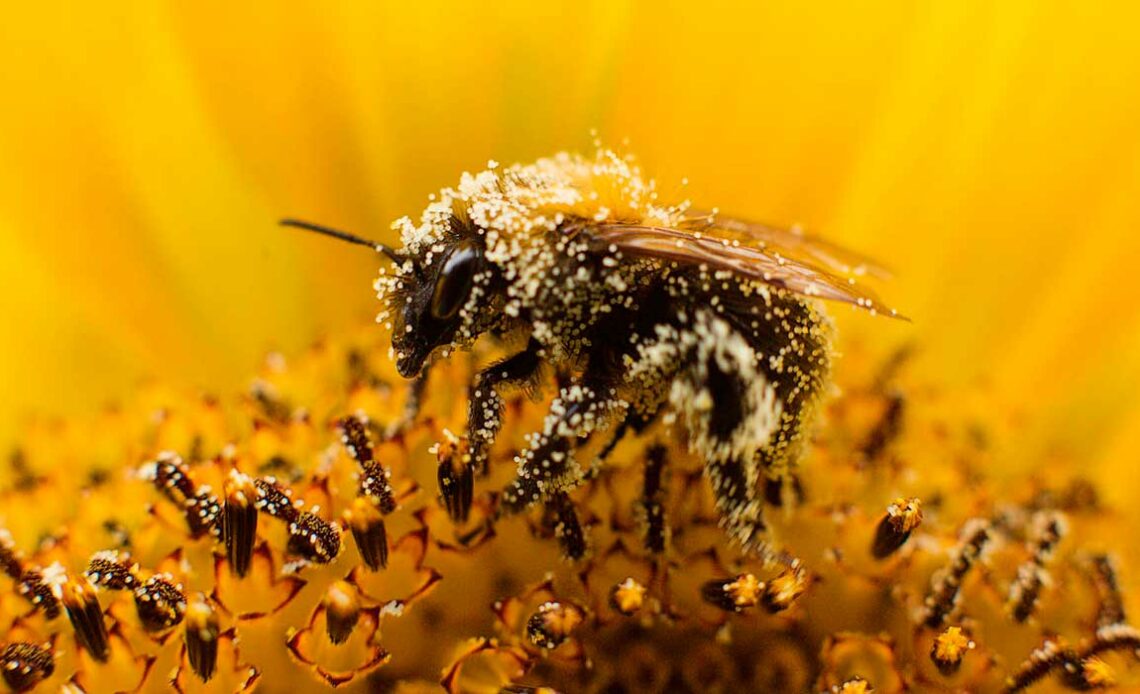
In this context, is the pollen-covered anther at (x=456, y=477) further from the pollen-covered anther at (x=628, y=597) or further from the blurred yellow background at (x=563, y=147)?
the blurred yellow background at (x=563, y=147)

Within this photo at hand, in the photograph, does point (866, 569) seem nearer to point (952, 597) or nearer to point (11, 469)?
point (952, 597)

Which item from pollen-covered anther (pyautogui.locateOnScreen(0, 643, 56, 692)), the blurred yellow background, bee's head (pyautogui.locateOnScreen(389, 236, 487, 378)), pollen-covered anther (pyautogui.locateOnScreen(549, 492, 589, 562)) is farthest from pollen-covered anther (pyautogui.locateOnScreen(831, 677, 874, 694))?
pollen-covered anther (pyautogui.locateOnScreen(0, 643, 56, 692))

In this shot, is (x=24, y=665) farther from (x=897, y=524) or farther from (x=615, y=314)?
(x=897, y=524)

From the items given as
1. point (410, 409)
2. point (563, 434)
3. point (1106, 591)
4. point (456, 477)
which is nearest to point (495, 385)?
point (563, 434)

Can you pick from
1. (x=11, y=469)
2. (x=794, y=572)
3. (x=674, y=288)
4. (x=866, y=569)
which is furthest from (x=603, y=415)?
(x=11, y=469)

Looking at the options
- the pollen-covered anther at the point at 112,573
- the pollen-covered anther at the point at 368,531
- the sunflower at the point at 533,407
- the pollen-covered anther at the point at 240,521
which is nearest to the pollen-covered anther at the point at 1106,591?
the sunflower at the point at 533,407

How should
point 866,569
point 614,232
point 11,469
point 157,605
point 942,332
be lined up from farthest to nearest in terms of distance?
→ point 942,332 → point 11,469 → point 866,569 → point 157,605 → point 614,232

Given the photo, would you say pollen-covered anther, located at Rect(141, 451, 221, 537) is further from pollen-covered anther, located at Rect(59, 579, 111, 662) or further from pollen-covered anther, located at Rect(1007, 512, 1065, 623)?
pollen-covered anther, located at Rect(1007, 512, 1065, 623)
